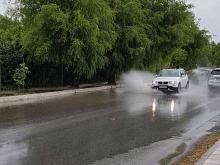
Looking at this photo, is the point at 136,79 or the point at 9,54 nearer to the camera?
the point at 9,54

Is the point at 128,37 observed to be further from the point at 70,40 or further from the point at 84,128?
the point at 84,128

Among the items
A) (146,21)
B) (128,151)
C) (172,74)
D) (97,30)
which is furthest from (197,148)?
(146,21)

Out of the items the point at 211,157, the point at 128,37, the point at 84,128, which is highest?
the point at 128,37

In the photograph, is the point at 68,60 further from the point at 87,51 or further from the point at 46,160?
the point at 46,160

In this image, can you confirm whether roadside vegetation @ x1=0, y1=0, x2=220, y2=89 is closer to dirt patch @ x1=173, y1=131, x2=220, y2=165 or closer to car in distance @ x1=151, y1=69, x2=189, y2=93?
car in distance @ x1=151, y1=69, x2=189, y2=93

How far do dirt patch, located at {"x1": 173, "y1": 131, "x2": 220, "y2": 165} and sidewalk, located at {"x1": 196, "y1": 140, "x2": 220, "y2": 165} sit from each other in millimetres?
171

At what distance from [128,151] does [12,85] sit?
58.0 feet

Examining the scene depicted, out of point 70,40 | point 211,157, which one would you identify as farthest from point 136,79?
point 211,157

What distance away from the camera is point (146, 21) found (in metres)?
37.1

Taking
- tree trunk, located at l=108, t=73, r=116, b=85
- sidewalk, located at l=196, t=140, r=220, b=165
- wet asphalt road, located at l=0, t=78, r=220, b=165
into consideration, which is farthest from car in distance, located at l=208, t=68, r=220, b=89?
sidewalk, located at l=196, t=140, r=220, b=165

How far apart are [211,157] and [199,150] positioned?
4.60 ft

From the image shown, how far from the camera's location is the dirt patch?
8.77m

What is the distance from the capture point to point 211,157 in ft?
28.0

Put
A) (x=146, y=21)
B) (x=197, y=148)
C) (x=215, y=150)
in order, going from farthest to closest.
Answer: (x=146, y=21) → (x=197, y=148) → (x=215, y=150)
